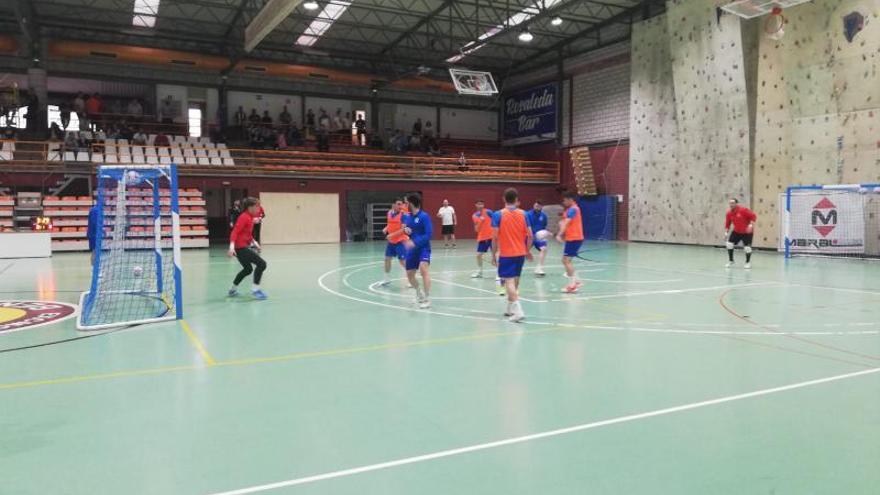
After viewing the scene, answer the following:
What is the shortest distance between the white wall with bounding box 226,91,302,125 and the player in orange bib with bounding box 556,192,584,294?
26728 millimetres

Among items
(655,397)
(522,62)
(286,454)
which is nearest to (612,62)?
(522,62)

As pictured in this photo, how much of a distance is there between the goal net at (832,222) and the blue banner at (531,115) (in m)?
16.2

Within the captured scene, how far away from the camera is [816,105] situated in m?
21.2

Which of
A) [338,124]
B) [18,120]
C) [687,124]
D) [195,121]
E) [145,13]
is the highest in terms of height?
[145,13]

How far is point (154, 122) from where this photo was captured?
106ft

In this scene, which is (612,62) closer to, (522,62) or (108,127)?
(522,62)

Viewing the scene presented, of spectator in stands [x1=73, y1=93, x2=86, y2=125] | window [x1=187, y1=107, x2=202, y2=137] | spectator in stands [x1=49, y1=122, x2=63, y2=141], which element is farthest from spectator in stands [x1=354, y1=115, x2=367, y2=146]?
spectator in stands [x1=49, y1=122, x2=63, y2=141]

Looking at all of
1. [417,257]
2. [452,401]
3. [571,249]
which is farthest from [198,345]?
[571,249]

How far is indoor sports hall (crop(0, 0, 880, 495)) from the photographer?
437 cm

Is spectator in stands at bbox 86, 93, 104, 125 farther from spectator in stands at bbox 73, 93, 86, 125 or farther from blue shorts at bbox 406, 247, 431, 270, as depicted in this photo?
blue shorts at bbox 406, 247, 431, 270

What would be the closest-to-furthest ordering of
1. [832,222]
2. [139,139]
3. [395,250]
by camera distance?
1. [395,250]
2. [832,222]
3. [139,139]

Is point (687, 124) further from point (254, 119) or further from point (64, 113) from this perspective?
point (64, 113)

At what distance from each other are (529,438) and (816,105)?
21709 millimetres

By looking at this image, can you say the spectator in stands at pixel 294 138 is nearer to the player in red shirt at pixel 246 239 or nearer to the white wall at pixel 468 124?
the white wall at pixel 468 124
